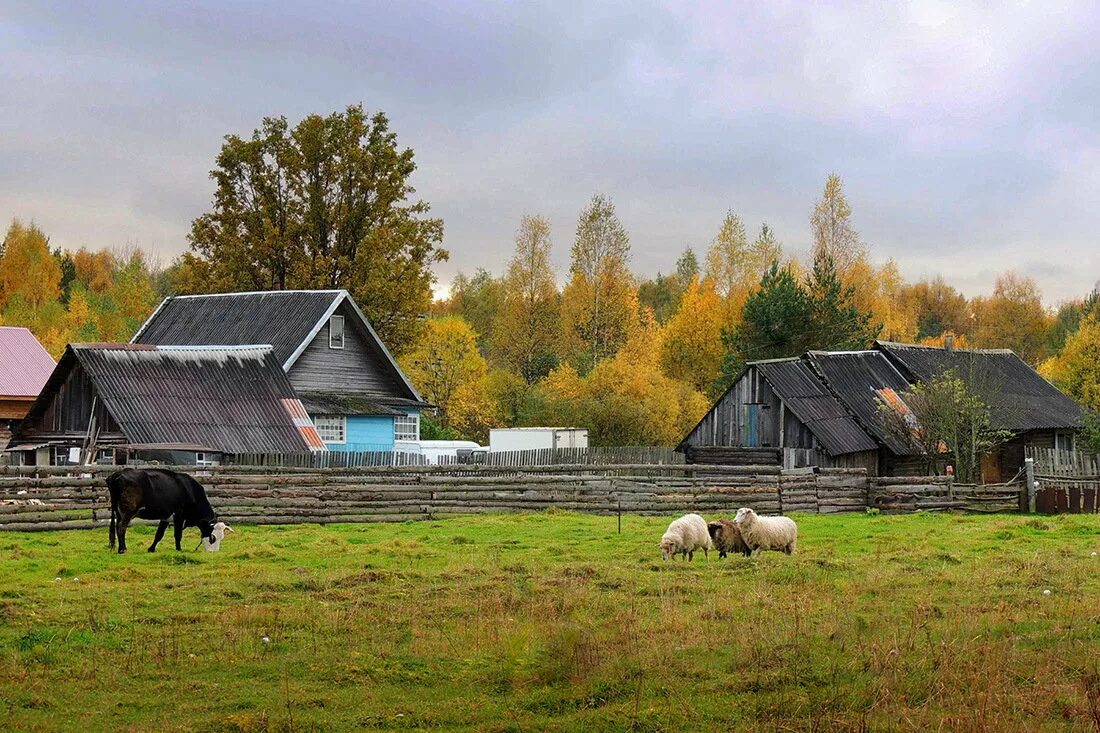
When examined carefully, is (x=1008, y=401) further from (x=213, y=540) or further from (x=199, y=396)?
(x=213, y=540)

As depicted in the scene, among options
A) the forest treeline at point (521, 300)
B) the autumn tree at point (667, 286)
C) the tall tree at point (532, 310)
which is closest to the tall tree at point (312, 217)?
the forest treeline at point (521, 300)

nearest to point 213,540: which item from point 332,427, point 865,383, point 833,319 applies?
point 332,427

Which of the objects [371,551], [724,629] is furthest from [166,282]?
[724,629]

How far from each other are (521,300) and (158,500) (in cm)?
5114

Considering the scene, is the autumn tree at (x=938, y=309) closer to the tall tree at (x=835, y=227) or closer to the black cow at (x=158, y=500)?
the tall tree at (x=835, y=227)

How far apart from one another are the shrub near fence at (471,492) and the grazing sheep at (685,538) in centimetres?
1148

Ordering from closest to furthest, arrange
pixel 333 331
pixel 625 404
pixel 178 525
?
pixel 178 525
pixel 333 331
pixel 625 404

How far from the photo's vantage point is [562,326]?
71562 millimetres

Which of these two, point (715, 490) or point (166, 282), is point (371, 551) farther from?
point (166, 282)

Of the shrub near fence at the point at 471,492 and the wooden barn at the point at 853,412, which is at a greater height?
the wooden barn at the point at 853,412

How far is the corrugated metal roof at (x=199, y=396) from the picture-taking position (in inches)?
1378

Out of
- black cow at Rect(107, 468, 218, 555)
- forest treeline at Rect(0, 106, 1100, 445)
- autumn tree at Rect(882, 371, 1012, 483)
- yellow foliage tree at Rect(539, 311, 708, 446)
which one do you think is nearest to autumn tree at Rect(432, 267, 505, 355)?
forest treeline at Rect(0, 106, 1100, 445)

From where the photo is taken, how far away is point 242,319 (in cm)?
4744

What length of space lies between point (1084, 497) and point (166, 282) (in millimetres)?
83951
